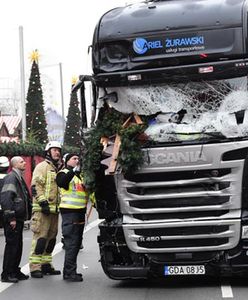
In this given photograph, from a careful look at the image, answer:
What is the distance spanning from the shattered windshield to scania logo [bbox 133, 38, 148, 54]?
463 mm

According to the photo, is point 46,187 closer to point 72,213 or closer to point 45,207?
point 45,207

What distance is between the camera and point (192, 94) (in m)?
7.98

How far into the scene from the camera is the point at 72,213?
8.98 metres

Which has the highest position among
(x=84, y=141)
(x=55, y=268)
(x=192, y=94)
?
(x=192, y=94)

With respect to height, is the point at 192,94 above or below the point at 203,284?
above

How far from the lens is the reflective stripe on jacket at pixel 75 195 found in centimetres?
898

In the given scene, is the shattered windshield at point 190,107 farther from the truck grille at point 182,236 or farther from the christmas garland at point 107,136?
the truck grille at point 182,236

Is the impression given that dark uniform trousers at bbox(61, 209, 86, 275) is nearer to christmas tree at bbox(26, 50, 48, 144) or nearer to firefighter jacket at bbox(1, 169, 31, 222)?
firefighter jacket at bbox(1, 169, 31, 222)

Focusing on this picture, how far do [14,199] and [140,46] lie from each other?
2874mm

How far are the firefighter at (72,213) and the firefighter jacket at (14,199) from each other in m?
0.60

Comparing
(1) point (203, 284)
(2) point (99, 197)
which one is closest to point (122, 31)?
(2) point (99, 197)

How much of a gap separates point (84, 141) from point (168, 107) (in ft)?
3.92

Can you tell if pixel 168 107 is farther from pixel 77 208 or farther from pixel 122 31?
pixel 77 208

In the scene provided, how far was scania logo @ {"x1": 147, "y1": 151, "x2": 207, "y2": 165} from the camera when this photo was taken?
7664 mm
